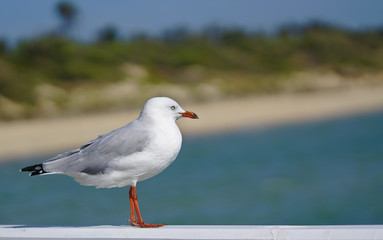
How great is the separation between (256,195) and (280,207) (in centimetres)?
87

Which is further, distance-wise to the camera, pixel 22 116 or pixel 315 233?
pixel 22 116

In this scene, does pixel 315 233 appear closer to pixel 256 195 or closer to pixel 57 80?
pixel 256 195

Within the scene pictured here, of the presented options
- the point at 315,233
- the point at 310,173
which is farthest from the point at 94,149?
the point at 310,173

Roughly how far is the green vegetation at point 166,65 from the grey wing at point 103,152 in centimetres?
1943

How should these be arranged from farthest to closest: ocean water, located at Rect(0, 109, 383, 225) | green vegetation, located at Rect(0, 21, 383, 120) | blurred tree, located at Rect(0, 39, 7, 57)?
blurred tree, located at Rect(0, 39, 7, 57) < green vegetation, located at Rect(0, 21, 383, 120) < ocean water, located at Rect(0, 109, 383, 225)

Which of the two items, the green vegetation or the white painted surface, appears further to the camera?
the green vegetation

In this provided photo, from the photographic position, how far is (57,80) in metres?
25.8

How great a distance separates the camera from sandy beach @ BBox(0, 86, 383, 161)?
54.3 ft

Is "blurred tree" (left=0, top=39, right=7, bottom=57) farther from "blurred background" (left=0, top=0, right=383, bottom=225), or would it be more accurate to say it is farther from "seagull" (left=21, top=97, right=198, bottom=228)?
"seagull" (left=21, top=97, right=198, bottom=228)

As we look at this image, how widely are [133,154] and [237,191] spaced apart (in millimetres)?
7128

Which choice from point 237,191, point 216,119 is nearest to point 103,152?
point 237,191

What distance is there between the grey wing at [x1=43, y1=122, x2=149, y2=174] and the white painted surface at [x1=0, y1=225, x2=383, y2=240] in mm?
326

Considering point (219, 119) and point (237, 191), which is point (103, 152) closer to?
point (237, 191)

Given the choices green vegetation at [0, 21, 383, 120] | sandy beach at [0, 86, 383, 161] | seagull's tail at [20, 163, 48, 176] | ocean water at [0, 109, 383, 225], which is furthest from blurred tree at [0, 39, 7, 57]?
seagull's tail at [20, 163, 48, 176]
